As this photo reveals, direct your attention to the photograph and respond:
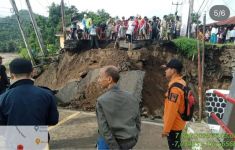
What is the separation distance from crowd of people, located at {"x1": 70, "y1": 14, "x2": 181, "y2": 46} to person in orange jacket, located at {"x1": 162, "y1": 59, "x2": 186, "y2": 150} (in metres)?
15.5

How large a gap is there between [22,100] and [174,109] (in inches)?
81.9

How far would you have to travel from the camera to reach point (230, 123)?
5.62 metres

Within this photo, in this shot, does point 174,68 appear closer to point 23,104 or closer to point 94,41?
point 23,104

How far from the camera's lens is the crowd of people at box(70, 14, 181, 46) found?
20969 millimetres

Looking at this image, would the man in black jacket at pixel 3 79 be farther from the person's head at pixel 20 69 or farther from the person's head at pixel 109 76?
the person's head at pixel 20 69

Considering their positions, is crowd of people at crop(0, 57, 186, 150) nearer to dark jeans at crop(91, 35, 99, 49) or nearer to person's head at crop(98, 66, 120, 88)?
person's head at crop(98, 66, 120, 88)

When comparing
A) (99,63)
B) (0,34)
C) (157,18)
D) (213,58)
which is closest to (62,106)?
(99,63)

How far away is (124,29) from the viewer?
21234mm

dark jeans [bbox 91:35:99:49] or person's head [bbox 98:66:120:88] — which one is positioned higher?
person's head [bbox 98:66:120:88]

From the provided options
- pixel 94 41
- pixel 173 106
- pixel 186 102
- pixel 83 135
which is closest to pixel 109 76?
pixel 173 106

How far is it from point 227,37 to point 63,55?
1096 cm

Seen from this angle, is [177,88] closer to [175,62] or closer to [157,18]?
[175,62]

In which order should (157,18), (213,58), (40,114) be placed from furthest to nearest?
(213,58), (157,18), (40,114)

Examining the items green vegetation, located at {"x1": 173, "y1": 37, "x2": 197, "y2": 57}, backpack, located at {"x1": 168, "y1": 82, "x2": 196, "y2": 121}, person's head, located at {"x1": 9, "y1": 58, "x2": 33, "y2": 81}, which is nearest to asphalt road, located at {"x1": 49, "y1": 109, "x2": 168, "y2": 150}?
backpack, located at {"x1": 168, "y1": 82, "x2": 196, "y2": 121}
